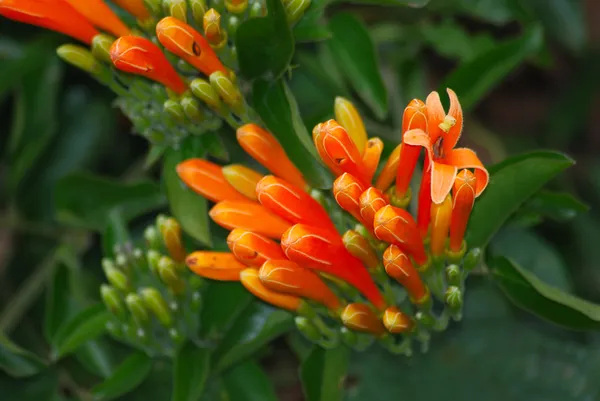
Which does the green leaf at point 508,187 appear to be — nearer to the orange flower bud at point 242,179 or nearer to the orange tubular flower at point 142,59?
the orange flower bud at point 242,179

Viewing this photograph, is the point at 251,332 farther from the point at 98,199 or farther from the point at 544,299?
the point at 98,199

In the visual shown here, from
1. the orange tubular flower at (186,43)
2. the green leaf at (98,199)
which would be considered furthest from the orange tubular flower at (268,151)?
the green leaf at (98,199)

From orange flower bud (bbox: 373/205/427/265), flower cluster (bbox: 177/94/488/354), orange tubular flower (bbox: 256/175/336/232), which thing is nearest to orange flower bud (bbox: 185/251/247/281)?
flower cluster (bbox: 177/94/488/354)

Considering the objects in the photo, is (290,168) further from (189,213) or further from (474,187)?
(474,187)

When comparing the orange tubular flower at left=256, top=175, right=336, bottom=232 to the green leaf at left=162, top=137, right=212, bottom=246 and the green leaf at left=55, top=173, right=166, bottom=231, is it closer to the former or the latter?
the green leaf at left=162, top=137, right=212, bottom=246

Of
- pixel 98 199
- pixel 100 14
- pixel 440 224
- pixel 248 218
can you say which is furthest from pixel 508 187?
pixel 98 199

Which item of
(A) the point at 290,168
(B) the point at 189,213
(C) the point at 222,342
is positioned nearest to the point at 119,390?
(C) the point at 222,342
